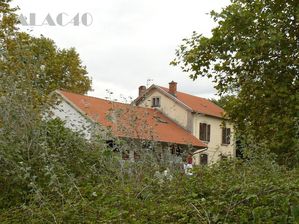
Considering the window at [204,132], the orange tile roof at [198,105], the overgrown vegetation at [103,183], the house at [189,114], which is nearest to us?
the overgrown vegetation at [103,183]

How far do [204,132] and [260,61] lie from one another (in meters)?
33.4

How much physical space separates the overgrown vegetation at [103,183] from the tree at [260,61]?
199 inches

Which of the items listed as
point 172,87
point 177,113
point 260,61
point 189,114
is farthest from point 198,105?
point 260,61

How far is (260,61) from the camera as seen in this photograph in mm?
14836

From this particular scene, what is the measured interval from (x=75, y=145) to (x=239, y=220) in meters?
3.91

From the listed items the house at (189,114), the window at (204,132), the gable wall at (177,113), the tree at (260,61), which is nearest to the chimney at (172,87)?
the house at (189,114)

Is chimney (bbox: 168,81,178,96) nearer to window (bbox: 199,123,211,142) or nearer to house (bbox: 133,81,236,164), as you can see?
house (bbox: 133,81,236,164)

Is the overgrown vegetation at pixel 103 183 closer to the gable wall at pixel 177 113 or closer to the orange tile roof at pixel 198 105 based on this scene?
→ the gable wall at pixel 177 113

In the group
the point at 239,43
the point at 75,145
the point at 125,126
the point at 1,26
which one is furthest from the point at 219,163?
the point at 1,26

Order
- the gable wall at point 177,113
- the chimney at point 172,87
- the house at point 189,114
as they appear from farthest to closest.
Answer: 1. the chimney at point 172,87
2. the house at point 189,114
3. the gable wall at point 177,113

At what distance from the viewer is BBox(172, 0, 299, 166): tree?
1394 cm

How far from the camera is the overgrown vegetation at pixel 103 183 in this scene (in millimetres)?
5270

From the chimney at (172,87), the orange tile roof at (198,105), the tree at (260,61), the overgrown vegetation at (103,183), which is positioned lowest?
the overgrown vegetation at (103,183)

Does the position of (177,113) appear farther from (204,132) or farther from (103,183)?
(103,183)
